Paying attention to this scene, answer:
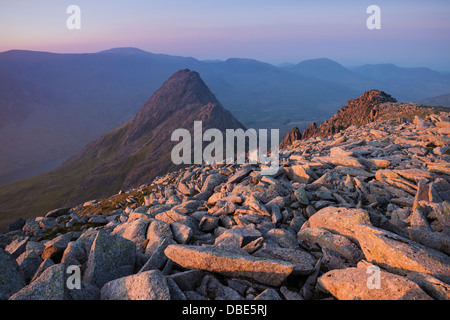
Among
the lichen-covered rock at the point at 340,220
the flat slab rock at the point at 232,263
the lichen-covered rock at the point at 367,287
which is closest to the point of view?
the lichen-covered rock at the point at 367,287

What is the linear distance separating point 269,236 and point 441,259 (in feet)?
21.0

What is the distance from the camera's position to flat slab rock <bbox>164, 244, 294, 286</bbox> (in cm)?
855

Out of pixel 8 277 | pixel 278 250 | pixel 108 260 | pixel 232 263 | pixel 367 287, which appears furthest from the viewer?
pixel 278 250

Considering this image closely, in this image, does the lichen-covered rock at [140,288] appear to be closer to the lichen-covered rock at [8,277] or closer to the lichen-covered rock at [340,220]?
the lichen-covered rock at [8,277]

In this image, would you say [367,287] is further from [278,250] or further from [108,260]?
[108,260]

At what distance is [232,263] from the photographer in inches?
350

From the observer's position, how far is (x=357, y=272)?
8117 millimetres

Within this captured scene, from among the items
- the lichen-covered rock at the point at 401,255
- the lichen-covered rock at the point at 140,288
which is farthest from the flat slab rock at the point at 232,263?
the lichen-covered rock at the point at 401,255

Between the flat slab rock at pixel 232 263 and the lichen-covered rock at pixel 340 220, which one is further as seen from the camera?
the lichen-covered rock at pixel 340 220

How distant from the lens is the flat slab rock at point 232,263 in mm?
8547

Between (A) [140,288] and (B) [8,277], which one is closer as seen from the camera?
(A) [140,288]

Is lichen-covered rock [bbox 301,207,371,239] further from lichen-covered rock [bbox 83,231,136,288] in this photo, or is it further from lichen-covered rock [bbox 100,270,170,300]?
lichen-covered rock [bbox 83,231,136,288]

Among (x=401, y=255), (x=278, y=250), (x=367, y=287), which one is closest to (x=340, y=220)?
(x=401, y=255)

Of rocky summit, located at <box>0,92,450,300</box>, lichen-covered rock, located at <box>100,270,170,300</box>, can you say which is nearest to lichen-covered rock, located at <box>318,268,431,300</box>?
rocky summit, located at <box>0,92,450,300</box>
